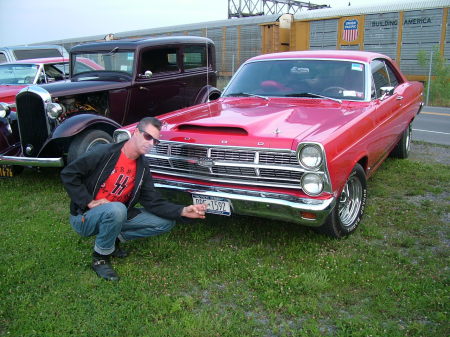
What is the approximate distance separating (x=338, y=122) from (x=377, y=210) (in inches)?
55.9

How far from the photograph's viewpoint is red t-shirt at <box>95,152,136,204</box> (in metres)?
3.44

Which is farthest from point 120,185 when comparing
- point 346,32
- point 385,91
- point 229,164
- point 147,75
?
point 346,32

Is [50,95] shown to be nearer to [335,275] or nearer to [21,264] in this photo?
[21,264]

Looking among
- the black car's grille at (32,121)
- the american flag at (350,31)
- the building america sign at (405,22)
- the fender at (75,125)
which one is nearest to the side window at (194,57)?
the fender at (75,125)

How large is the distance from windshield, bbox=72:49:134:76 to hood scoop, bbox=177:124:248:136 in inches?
124

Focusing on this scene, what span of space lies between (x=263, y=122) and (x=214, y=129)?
44 cm

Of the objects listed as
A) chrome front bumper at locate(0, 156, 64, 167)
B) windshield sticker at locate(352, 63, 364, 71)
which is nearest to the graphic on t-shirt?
chrome front bumper at locate(0, 156, 64, 167)

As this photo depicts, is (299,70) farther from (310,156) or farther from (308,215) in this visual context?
(308,215)

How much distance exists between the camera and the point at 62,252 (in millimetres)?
3855

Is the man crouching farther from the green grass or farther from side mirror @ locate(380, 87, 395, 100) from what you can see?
side mirror @ locate(380, 87, 395, 100)

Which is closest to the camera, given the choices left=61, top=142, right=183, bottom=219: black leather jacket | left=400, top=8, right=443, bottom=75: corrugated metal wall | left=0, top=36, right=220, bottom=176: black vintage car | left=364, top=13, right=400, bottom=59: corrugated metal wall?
left=61, top=142, right=183, bottom=219: black leather jacket

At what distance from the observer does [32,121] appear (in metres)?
5.80

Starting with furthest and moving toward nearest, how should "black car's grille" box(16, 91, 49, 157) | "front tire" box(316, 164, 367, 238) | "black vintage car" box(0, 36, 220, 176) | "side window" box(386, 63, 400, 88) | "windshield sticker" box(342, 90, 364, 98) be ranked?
"side window" box(386, 63, 400, 88) → "black car's grille" box(16, 91, 49, 157) → "black vintage car" box(0, 36, 220, 176) → "windshield sticker" box(342, 90, 364, 98) → "front tire" box(316, 164, 367, 238)

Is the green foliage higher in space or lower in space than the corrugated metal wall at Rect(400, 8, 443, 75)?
lower
